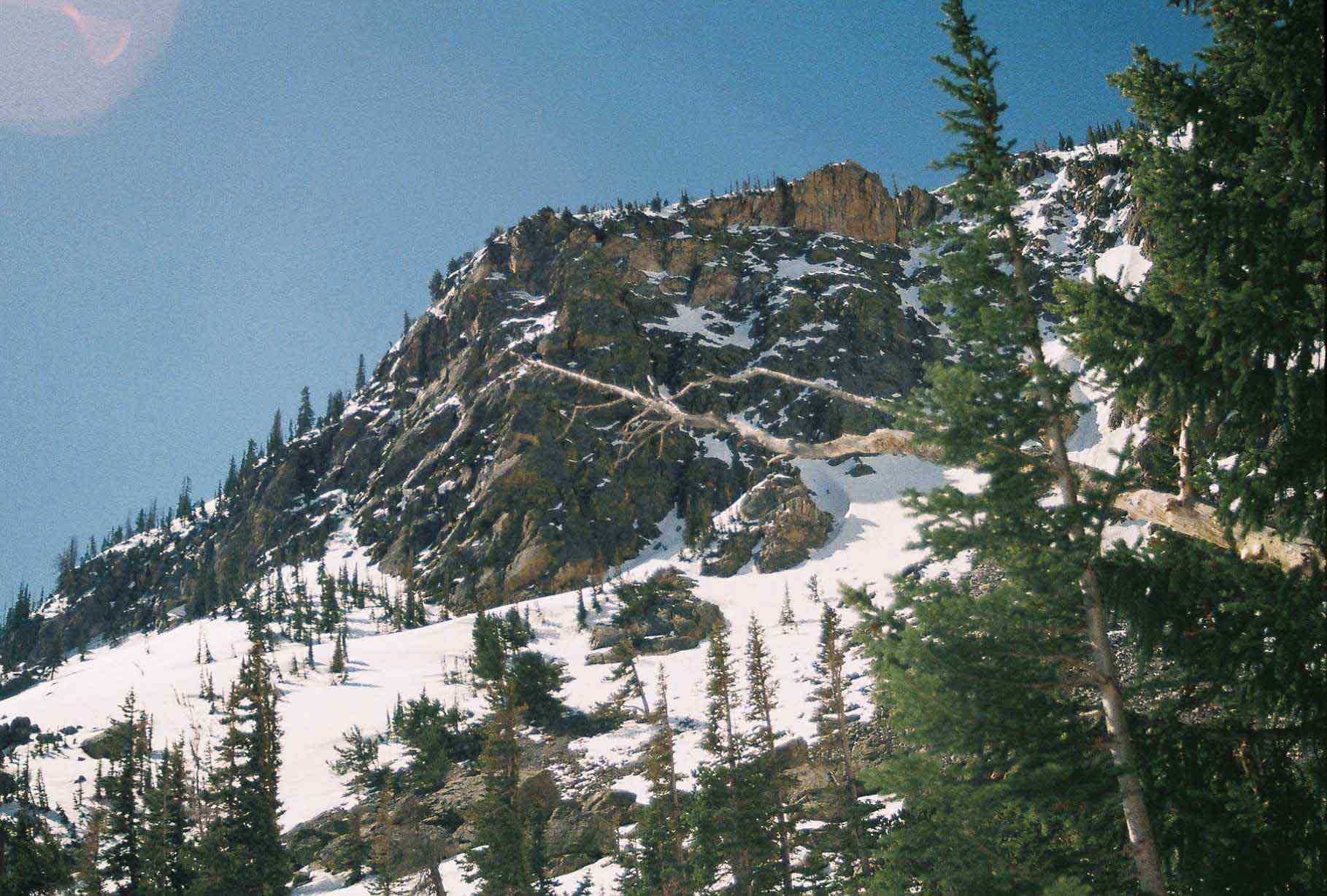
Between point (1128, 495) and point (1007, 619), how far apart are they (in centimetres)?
137

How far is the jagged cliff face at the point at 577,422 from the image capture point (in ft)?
447

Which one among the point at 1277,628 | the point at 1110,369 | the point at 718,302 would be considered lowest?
the point at 1277,628

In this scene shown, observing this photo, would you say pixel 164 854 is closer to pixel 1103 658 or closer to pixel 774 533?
pixel 1103 658

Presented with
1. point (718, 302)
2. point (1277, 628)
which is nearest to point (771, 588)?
point (718, 302)

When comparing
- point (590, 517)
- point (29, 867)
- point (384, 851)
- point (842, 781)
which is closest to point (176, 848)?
point (29, 867)

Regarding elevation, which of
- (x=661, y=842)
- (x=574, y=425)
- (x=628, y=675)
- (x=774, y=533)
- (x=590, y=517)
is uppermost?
(x=574, y=425)

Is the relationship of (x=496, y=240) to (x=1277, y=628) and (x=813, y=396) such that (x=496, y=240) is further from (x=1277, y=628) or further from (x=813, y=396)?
(x=1277, y=628)

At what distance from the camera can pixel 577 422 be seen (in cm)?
12738

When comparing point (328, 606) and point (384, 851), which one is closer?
point (384, 851)

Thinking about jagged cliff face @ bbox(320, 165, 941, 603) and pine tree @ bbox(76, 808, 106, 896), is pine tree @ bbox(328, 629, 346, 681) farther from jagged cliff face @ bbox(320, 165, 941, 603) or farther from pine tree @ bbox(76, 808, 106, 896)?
pine tree @ bbox(76, 808, 106, 896)

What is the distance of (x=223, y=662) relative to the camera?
9656 cm

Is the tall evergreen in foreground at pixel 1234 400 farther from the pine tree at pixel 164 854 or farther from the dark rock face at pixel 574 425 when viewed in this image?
the dark rock face at pixel 574 425

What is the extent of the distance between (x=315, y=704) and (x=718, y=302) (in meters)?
131

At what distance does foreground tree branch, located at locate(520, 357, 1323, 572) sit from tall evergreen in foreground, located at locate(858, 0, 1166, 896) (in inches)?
10.0
